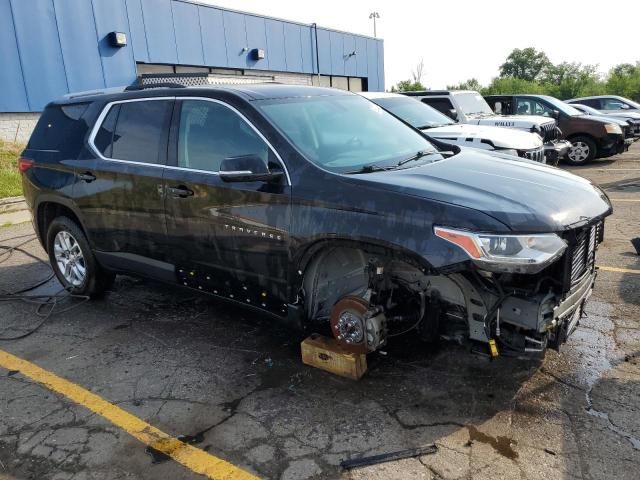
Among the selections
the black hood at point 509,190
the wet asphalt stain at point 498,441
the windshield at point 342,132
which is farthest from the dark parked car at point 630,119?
the wet asphalt stain at point 498,441

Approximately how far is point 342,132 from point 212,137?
0.93 m

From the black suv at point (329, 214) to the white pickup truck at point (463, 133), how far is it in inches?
146

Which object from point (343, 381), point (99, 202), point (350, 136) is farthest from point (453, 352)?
point (99, 202)

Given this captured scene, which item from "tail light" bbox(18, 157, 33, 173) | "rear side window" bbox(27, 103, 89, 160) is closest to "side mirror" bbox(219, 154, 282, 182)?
"rear side window" bbox(27, 103, 89, 160)

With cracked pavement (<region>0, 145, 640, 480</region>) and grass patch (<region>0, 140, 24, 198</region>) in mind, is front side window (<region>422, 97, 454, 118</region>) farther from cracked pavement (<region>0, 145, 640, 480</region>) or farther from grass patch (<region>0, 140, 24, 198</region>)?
grass patch (<region>0, 140, 24, 198</region>)

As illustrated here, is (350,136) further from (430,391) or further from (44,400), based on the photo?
(44,400)

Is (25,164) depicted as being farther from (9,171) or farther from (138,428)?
(9,171)

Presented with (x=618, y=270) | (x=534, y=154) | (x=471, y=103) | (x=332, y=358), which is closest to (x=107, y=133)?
(x=332, y=358)

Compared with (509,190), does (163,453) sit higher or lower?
lower

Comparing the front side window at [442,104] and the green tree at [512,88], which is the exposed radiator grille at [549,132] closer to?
the front side window at [442,104]

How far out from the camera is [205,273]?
3916 mm

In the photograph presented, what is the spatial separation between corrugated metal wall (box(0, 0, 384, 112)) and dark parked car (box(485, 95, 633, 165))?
11630mm

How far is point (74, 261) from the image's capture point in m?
5.13

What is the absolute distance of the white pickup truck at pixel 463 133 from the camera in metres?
7.93
